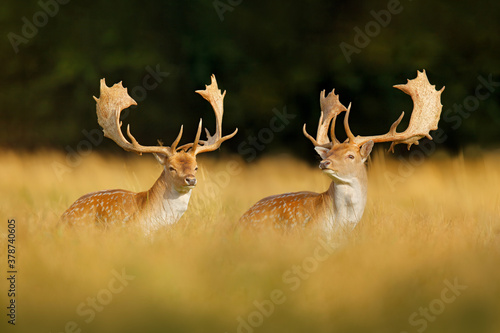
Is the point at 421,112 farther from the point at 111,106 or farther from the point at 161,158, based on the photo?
the point at 111,106

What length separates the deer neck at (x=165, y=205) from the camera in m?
5.77

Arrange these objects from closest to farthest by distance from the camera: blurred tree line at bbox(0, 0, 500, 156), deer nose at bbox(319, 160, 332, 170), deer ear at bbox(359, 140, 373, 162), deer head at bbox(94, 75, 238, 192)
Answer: deer nose at bbox(319, 160, 332, 170) < deer ear at bbox(359, 140, 373, 162) < deer head at bbox(94, 75, 238, 192) < blurred tree line at bbox(0, 0, 500, 156)

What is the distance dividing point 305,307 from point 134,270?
95 cm

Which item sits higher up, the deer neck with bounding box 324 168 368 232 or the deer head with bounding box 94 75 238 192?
the deer head with bounding box 94 75 238 192

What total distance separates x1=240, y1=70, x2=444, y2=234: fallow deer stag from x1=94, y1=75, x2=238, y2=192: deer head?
53 centimetres

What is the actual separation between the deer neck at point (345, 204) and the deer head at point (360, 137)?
4cm

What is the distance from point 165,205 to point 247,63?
6982 mm

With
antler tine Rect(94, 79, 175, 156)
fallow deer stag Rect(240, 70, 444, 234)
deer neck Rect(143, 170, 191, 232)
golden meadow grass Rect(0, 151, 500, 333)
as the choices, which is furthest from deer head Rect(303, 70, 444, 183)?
antler tine Rect(94, 79, 175, 156)

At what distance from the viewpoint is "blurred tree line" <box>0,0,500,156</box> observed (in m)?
11.2

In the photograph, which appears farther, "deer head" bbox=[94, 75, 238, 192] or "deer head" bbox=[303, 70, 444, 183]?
"deer head" bbox=[94, 75, 238, 192]

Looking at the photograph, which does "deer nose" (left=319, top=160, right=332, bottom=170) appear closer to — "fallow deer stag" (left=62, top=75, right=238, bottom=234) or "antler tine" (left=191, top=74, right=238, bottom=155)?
"fallow deer stag" (left=62, top=75, right=238, bottom=234)

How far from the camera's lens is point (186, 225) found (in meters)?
5.55

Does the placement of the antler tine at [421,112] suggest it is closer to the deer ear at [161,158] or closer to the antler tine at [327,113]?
the antler tine at [327,113]

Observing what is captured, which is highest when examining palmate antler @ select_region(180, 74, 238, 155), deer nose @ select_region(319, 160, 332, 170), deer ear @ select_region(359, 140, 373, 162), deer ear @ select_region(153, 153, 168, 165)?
palmate antler @ select_region(180, 74, 238, 155)
